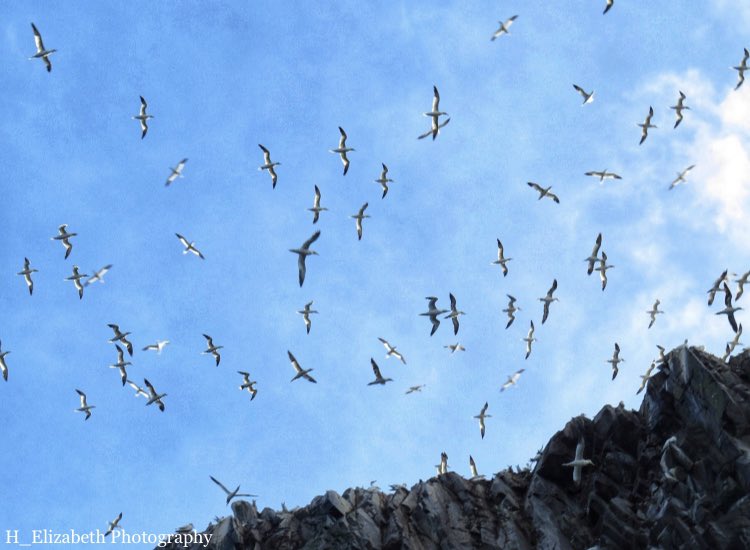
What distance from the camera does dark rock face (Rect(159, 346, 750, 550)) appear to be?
1491 inches

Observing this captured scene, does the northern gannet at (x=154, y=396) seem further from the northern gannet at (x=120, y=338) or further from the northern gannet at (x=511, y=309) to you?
the northern gannet at (x=511, y=309)

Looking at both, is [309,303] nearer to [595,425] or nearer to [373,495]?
[373,495]

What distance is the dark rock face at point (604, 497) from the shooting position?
37875 millimetres

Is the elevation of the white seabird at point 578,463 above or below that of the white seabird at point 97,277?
below

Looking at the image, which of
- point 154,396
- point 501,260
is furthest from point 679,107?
point 154,396

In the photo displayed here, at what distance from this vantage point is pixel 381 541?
44.2 m

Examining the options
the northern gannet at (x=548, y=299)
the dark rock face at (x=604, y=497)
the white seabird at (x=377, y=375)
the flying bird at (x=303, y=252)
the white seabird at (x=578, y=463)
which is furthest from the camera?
the northern gannet at (x=548, y=299)

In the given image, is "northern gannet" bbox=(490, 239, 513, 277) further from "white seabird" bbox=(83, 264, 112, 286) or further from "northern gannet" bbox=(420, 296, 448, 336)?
"white seabird" bbox=(83, 264, 112, 286)

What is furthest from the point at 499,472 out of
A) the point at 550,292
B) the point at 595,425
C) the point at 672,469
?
the point at 550,292

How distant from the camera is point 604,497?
1661 inches

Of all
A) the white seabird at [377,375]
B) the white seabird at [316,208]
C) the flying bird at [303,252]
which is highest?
the white seabird at [316,208]

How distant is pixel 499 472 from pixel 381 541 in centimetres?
733

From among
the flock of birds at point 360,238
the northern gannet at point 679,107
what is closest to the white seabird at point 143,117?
the flock of birds at point 360,238

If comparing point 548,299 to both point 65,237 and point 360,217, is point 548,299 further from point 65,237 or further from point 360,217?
point 65,237
